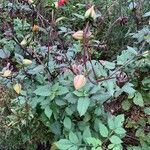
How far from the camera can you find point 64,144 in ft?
5.51

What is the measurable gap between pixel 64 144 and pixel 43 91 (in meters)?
0.25

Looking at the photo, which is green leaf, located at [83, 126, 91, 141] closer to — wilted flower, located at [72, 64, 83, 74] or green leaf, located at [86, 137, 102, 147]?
green leaf, located at [86, 137, 102, 147]

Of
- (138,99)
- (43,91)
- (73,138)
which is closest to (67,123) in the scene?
(73,138)

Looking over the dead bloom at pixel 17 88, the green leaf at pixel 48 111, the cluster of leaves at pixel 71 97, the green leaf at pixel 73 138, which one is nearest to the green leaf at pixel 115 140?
the cluster of leaves at pixel 71 97

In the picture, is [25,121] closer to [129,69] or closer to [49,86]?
[49,86]

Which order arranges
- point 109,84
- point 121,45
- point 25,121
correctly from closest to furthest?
point 109,84 → point 25,121 → point 121,45

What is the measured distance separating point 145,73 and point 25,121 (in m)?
0.63

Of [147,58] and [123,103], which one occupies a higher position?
[147,58]

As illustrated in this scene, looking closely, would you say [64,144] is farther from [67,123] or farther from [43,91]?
[43,91]

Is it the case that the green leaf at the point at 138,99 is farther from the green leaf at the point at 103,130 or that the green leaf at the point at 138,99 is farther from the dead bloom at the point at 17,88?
the dead bloom at the point at 17,88

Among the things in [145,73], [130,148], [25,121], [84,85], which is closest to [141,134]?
[130,148]

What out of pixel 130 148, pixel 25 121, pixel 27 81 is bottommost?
pixel 130 148

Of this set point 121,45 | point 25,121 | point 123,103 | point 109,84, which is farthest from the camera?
point 121,45

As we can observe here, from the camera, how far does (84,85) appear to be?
1.65 m
